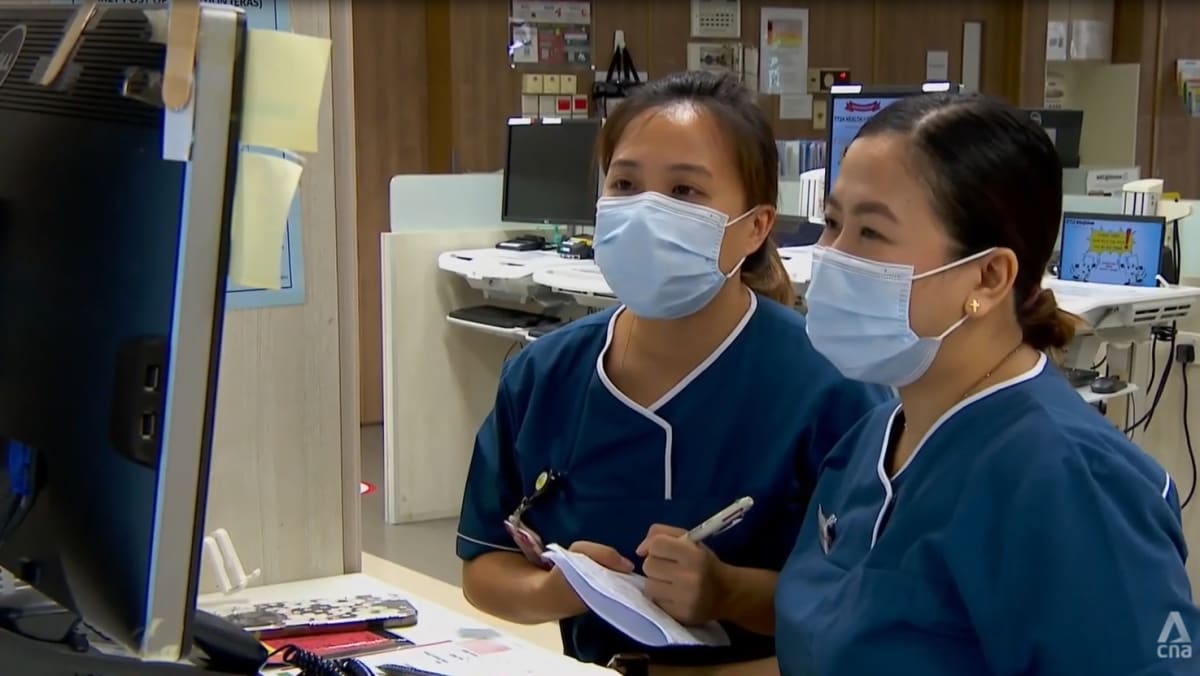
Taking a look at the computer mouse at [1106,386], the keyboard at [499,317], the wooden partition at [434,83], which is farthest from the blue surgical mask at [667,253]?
the wooden partition at [434,83]

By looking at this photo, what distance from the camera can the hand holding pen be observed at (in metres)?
1.39

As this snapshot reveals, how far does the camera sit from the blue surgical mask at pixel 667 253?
62.5 inches

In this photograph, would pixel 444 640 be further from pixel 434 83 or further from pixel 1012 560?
pixel 434 83

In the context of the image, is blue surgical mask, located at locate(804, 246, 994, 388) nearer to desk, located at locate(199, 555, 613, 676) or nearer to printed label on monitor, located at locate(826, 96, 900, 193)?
desk, located at locate(199, 555, 613, 676)

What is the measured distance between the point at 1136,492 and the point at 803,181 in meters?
3.28

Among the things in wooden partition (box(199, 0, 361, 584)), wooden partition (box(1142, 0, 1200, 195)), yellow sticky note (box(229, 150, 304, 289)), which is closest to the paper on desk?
wooden partition (box(199, 0, 361, 584))

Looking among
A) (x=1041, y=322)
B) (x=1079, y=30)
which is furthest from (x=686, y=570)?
(x=1079, y=30)

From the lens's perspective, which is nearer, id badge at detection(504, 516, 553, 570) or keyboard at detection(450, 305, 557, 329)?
id badge at detection(504, 516, 553, 570)

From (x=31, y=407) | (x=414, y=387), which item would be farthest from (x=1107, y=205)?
(x=31, y=407)

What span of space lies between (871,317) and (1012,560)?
1.02 feet

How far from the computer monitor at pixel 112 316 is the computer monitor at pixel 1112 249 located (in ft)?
10.3

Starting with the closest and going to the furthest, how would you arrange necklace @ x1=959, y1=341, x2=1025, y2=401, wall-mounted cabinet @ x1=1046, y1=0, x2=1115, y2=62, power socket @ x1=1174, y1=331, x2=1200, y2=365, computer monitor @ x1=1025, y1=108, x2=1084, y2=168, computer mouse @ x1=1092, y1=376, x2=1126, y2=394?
1. necklace @ x1=959, y1=341, x2=1025, y2=401
2. computer mouse @ x1=1092, y1=376, x2=1126, y2=394
3. power socket @ x1=1174, y1=331, x2=1200, y2=365
4. computer monitor @ x1=1025, y1=108, x2=1084, y2=168
5. wall-mounted cabinet @ x1=1046, y1=0, x2=1115, y2=62

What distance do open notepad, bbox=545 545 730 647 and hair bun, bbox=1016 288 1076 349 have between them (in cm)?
46

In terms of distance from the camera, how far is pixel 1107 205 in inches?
164
